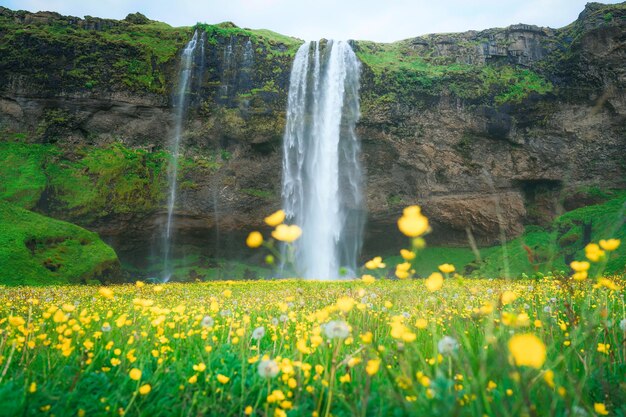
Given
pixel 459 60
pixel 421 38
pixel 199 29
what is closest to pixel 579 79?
pixel 459 60

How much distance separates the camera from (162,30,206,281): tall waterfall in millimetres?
29539

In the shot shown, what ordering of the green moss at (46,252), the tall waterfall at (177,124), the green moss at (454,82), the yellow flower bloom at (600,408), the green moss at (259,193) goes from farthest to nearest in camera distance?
the green moss at (259,193) < the green moss at (454,82) < the tall waterfall at (177,124) < the green moss at (46,252) < the yellow flower bloom at (600,408)

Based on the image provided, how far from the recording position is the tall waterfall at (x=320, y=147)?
29.1 meters

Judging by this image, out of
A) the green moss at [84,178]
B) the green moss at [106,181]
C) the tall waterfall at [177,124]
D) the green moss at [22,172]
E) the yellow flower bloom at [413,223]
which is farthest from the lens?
the tall waterfall at [177,124]

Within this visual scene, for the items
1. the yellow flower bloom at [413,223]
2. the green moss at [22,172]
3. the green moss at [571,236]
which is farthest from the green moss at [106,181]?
the yellow flower bloom at [413,223]

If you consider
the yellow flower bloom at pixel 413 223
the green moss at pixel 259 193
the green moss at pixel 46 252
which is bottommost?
the green moss at pixel 46 252

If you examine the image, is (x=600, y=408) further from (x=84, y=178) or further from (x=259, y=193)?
(x=84, y=178)

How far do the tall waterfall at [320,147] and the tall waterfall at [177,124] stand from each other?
26.3 feet

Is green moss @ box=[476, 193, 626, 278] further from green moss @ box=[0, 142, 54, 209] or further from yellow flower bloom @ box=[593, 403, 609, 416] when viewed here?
green moss @ box=[0, 142, 54, 209]

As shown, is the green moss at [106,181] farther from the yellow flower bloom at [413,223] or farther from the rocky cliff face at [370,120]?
the yellow flower bloom at [413,223]

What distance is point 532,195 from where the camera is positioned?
3131 centimetres

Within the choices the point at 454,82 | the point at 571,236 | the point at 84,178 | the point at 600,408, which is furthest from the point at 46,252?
the point at 571,236

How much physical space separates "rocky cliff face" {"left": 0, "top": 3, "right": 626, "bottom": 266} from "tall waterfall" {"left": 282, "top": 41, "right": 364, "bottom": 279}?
1.02 meters

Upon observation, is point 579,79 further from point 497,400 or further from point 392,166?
point 497,400
